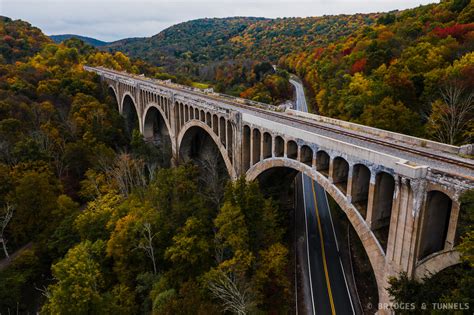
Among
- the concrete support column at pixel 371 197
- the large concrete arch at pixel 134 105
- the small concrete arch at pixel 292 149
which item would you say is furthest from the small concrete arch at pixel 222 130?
the large concrete arch at pixel 134 105

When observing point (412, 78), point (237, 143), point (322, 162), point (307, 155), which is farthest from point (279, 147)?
point (412, 78)

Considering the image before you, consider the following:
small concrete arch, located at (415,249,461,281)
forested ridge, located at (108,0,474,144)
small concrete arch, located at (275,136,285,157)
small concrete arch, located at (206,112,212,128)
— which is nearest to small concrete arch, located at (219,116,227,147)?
small concrete arch, located at (206,112,212,128)

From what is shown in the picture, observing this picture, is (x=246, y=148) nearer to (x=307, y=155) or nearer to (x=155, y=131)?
(x=307, y=155)

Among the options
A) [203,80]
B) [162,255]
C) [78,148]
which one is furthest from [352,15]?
[162,255]

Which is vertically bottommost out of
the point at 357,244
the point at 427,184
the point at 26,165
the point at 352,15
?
the point at 357,244

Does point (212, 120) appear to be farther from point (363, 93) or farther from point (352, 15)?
point (352, 15)

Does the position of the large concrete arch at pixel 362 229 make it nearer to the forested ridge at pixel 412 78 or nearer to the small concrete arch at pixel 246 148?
the small concrete arch at pixel 246 148
